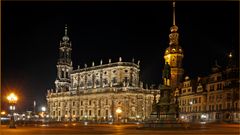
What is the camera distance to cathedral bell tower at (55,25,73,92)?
435 feet

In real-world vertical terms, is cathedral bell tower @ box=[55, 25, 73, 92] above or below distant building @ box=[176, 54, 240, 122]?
above

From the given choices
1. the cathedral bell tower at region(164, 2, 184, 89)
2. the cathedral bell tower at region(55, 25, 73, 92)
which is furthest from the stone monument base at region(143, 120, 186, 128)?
the cathedral bell tower at region(55, 25, 73, 92)

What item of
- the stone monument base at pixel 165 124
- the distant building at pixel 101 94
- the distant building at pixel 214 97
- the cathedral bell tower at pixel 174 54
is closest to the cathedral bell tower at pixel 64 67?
the distant building at pixel 101 94

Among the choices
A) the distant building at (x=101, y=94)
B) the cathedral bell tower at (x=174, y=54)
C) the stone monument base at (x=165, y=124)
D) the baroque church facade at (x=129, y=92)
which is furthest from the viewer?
the distant building at (x=101, y=94)

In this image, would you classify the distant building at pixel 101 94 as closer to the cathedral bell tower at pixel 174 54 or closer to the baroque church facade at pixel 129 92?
the baroque church facade at pixel 129 92

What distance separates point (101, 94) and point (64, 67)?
84.5 feet

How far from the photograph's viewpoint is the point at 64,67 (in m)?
133

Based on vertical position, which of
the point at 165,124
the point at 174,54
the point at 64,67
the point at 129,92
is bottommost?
the point at 165,124

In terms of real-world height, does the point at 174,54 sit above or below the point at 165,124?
above

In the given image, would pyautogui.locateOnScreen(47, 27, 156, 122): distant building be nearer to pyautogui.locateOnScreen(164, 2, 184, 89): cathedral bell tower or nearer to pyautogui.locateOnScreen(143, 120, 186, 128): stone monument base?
pyautogui.locateOnScreen(164, 2, 184, 89): cathedral bell tower

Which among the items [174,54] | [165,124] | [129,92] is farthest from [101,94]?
[165,124]

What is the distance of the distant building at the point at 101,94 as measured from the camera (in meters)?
110

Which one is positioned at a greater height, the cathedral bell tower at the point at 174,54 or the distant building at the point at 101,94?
the cathedral bell tower at the point at 174,54

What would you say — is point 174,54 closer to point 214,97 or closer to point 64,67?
point 214,97
